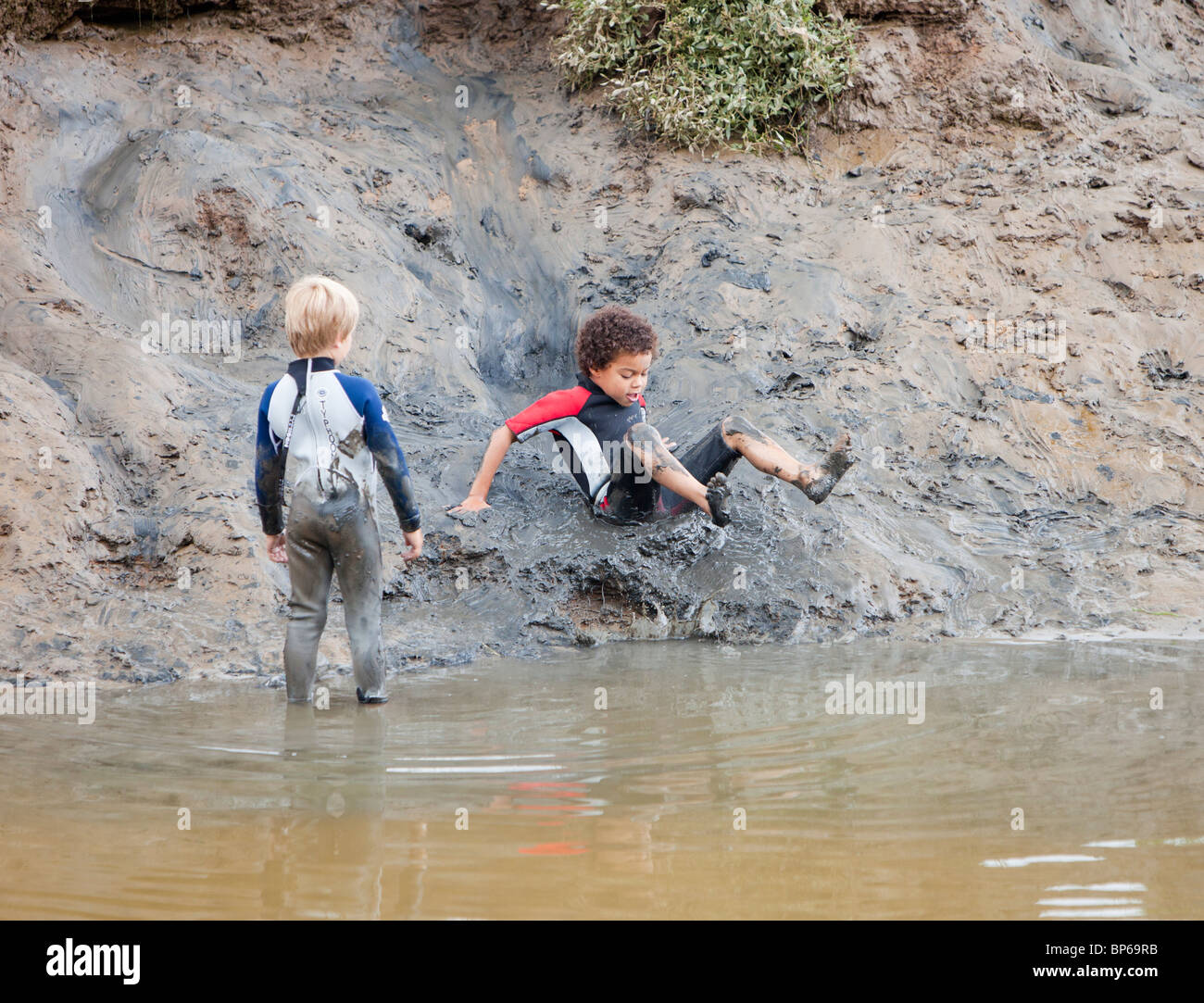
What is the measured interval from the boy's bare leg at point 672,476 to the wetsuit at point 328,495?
59.3 inches

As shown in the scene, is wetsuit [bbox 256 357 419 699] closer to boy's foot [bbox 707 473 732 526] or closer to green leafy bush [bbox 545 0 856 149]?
boy's foot [bbox 707 473 732 526]

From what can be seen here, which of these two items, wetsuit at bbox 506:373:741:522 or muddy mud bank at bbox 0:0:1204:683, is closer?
muddy mud bank at bbox 0:0:1204:683

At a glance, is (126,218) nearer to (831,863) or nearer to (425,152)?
(425,152)

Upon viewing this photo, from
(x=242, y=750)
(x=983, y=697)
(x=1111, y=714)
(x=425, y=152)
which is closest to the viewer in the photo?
(x=242, y=750)

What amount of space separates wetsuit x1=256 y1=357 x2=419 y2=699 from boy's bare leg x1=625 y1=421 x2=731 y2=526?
1506 millimetres

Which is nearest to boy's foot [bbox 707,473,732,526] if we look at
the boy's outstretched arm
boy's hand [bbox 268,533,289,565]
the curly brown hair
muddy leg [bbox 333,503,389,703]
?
the curly brown hair

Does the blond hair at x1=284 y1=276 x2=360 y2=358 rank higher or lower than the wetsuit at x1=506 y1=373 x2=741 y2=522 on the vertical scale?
higher

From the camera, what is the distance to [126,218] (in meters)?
7.09

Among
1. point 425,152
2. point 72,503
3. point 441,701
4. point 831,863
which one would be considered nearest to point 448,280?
Result: point 425,152

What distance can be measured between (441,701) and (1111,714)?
2.39m

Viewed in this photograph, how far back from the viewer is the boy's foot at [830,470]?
5.03 metres

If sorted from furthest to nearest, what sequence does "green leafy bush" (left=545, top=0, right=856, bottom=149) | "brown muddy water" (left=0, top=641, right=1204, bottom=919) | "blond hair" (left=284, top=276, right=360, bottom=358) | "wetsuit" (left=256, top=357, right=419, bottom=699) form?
1. "green leafy bush" (left=545, top=0, right=856, bottom=149)
2. "wetsuit" (left=256, top=357, right=419, bottom=699)
3. "blond hair" (left=284, top=276, right=360, bottom=358)
4. "brown muddy water" (left=0, top=641, right=1204, bottom=919)

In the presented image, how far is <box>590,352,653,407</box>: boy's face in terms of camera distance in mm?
5426

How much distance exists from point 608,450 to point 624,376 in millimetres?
404
